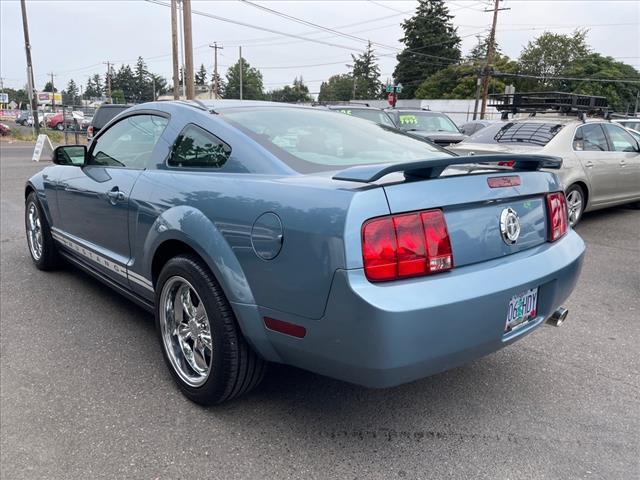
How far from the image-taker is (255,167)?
2.48 meters

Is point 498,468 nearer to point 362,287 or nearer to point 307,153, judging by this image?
point 362,287

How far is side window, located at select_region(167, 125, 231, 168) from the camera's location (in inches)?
106

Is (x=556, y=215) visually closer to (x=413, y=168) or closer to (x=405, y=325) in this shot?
(x=413, y=168)

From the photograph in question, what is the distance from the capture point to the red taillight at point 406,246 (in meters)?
1.96

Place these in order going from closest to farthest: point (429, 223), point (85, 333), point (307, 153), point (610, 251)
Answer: point (429, 223)
point (307, 153)
point (85, 333)
point (610, 251)

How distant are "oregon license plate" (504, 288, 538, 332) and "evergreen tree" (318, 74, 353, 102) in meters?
108

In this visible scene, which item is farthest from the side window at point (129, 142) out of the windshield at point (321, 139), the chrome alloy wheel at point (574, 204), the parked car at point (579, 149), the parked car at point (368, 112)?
the parked car at point (368, 112)

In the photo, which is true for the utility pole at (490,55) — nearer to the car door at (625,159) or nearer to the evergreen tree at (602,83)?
the car door at (625,159)

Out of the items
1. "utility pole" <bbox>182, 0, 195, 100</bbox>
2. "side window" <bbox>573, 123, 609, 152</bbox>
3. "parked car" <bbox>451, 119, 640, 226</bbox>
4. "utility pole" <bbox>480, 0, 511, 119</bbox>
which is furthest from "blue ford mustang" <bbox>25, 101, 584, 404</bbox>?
"utility pole" <bbox>480, 0, 511, 119</bbox>

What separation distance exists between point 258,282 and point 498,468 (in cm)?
129

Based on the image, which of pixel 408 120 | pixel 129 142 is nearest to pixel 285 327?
pixel 129 142

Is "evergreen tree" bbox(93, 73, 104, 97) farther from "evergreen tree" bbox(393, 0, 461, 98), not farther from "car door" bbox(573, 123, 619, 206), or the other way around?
"car door" bbox(573, 123, 619, 206)

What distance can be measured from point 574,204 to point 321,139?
5137 millimetres

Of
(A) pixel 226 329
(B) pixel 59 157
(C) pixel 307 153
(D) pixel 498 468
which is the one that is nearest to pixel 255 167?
(C) pixel 307 153
